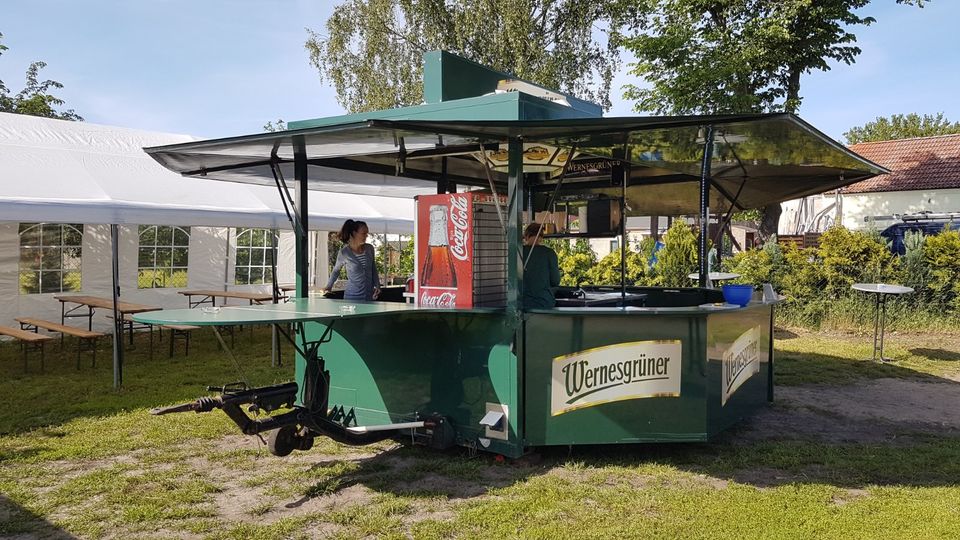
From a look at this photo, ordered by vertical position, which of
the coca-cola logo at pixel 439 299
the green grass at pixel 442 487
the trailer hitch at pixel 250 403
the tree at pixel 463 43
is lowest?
the green grass at pixel 442 487

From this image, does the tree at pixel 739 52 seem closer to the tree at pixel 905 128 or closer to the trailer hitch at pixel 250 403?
the trailer hitch at pixel 250 403

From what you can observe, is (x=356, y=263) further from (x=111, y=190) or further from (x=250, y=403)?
(x=111, y=190)

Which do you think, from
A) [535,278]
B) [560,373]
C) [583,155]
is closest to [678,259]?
[583,155]

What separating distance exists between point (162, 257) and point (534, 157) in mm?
8926

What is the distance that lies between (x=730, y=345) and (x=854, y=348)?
20.3 ft

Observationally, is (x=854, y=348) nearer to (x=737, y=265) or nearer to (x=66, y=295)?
(x=737, y=265)

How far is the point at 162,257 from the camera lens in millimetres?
12555

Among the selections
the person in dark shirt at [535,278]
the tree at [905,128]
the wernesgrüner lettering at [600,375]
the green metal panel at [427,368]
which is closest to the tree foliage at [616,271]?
the person in dark shirt at [535,278]

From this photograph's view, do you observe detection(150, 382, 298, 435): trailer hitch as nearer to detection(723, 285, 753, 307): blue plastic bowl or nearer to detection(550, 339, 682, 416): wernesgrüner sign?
detection(550, 339, 682, 416): wernesgrüner sign

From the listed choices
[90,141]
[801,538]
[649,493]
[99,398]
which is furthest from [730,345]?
[90,141]

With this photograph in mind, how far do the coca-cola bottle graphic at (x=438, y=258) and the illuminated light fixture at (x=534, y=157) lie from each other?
23.8 inches

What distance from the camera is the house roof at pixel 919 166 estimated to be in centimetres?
2202

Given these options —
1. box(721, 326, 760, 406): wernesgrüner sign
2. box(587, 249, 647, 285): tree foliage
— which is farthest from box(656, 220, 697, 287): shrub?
box(721, 326, 760, 406): wernesgrüner sign

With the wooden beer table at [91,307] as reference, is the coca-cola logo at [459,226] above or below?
above
